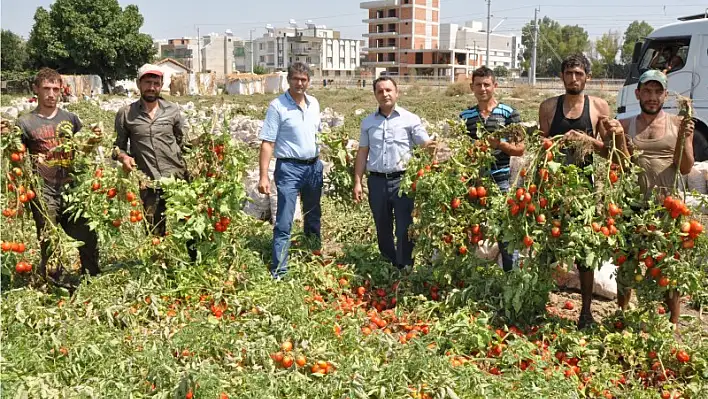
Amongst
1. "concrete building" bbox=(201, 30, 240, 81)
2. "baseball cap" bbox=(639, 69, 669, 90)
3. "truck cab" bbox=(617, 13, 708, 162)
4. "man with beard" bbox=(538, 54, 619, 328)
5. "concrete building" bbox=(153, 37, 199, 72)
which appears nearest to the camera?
"baseball cap" bbox=(639, 69, 669, 90)

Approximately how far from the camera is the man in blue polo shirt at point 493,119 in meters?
4.70

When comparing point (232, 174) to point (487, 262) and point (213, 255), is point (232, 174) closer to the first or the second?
point (213, 255)

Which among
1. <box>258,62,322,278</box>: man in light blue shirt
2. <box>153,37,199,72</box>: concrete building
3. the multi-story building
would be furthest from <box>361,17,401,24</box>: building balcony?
<box>258,62,322,278</box>: man in light blue shirt

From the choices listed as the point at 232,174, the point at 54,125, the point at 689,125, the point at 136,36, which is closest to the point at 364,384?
the point at 232,174

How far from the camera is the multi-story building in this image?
8062 cm

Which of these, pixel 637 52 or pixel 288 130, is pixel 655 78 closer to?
pixel 288 130

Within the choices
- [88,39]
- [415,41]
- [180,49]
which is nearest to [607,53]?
[415,41]

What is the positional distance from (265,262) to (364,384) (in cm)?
253

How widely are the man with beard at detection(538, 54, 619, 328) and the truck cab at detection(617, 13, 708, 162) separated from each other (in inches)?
301

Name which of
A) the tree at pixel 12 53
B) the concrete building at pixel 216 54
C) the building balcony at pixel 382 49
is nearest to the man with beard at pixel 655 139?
the tree at pixel 12 53

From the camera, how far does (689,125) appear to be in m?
4.00

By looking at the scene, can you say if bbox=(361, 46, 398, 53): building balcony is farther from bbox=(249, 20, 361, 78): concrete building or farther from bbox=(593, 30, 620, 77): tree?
bbox=(593, 30, 620, 77): tree

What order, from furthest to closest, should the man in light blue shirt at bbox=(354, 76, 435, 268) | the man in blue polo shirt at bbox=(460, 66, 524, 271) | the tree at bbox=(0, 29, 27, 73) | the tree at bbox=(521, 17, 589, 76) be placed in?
the tree at bbox=(521, 17, 589, 76), the tree at bbox=(0, 29, 27, 73), the man in light blue shirt at bbox=(354, 76, 435, 268), the man in blue polo shirt at bbox=(460, 66, 524, 271)

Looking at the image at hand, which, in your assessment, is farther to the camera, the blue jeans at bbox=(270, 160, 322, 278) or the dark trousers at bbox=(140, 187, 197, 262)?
the blue jeans at bbox=(270, 160, 322, 278)
